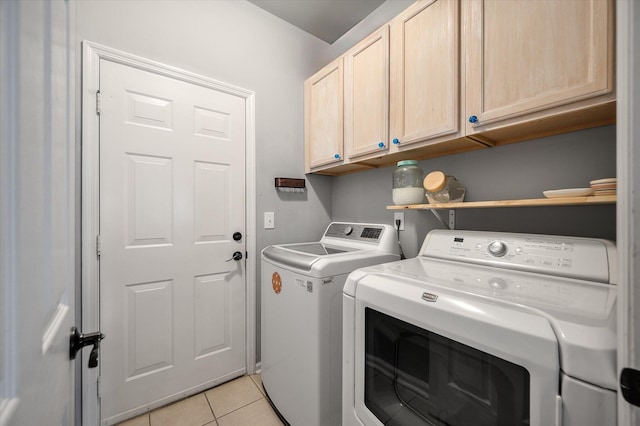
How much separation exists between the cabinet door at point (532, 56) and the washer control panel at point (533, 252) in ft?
1.65

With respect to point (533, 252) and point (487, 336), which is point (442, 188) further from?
point (487, 336)

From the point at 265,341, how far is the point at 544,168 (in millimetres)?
1872

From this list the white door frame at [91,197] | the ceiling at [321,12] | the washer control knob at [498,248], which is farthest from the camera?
the ceiling at [321,12]

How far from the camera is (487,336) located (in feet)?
2.17

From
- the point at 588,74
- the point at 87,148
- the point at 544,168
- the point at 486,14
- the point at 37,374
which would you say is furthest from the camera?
the point at 87,148

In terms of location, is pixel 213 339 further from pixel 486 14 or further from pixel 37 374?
pixel 486 14

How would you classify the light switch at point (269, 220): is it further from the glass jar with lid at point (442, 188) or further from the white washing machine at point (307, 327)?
the glass jar with lid at point (442, 188)

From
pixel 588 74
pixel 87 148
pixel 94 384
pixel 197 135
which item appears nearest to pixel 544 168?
pixel 588 74

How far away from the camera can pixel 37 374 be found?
1.22 feet

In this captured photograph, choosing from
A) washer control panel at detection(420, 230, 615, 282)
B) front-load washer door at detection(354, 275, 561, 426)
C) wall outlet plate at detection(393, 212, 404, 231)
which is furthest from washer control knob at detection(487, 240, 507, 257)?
wall outlet plate at detection(393, 212, 404, 231)

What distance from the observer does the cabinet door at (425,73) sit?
1234 mm

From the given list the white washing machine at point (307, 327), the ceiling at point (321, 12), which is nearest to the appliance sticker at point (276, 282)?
the white washing machine at point (307, 327)

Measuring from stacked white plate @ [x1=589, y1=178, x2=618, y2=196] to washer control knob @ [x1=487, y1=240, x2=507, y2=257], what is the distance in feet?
1.13

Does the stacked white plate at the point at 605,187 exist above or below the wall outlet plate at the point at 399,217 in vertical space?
above
